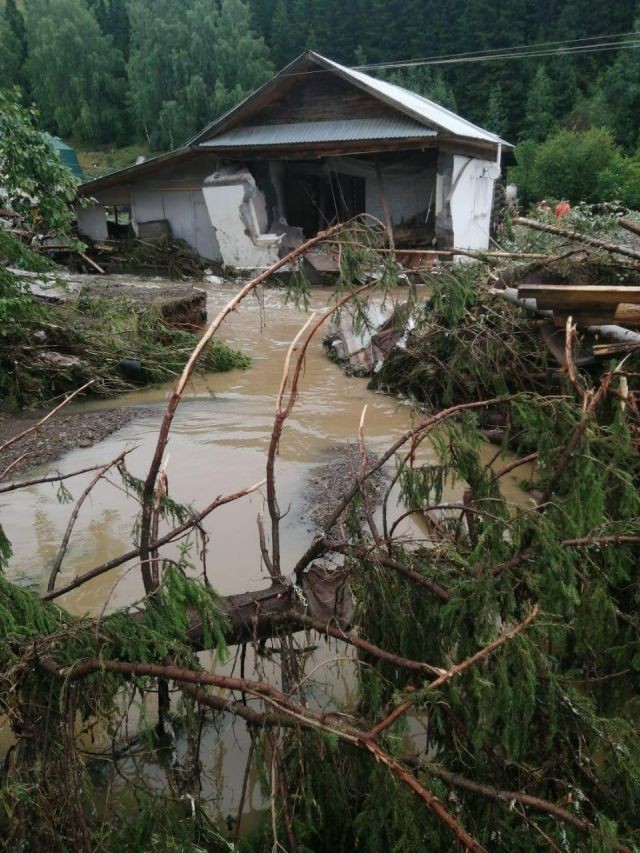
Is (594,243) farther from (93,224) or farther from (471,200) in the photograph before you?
(93,224)

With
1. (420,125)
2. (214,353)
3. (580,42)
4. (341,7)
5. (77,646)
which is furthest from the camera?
(341,7)

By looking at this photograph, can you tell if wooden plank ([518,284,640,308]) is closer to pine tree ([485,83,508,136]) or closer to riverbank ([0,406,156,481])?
riverbank ([0,406,156,481])

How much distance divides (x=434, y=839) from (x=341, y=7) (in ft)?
167

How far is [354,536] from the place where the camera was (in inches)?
114

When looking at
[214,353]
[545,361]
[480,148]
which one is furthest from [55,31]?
[545,361]

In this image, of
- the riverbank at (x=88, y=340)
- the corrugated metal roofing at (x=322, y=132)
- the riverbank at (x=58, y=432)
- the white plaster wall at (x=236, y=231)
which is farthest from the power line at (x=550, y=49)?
the riverbank at (x=58, y=432)

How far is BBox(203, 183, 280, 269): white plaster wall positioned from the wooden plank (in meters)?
12.5

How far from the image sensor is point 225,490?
574cm

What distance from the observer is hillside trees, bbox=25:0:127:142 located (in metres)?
45.6

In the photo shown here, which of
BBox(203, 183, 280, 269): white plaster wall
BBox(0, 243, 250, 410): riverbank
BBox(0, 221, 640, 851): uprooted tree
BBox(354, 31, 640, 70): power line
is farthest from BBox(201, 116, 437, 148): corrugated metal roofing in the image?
BBox(354, 31, 640, 70): power line

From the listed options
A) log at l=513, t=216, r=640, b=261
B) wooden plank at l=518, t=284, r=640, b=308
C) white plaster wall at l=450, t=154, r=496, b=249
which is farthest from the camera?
white plaster wall at l=450, t=154, r=496, b=249

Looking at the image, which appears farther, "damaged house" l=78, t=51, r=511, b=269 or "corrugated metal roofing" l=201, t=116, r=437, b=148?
"damaged house" l=78, t=51, r=511, b=269

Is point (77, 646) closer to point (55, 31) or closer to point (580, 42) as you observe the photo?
point (580, 42)

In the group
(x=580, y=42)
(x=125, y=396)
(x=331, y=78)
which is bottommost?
(x=125, y=396)
